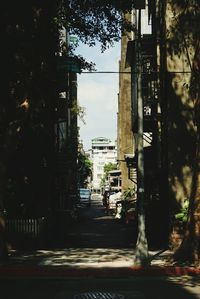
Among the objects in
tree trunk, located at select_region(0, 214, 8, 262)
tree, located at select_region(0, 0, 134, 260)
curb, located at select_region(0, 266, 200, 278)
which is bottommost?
curb, located at select_region(0, 266, 200, 278)

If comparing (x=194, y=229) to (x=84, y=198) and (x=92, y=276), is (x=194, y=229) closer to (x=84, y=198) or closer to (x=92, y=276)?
(x=92, y=276)

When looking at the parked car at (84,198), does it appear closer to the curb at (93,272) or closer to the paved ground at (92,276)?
the paved ground at (92,276)

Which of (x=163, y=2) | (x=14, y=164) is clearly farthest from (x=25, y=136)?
(x=163, y=2)

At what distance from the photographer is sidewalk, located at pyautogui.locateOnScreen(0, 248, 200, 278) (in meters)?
14.0

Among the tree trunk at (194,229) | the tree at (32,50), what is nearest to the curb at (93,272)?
the tree trunk at (194,229)

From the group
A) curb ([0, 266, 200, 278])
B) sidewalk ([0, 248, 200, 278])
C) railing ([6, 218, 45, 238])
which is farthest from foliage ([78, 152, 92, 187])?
curb ([0, 266, 200, 278])

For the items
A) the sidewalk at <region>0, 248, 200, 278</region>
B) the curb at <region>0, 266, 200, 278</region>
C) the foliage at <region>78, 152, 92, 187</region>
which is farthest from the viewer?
the foliage at <region>78, 152, 92, 187</region>

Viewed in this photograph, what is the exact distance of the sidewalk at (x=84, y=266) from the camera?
14.0 meters

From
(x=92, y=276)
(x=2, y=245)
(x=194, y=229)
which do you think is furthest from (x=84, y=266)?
(x=194, y=229)

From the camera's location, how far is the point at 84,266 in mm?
14891

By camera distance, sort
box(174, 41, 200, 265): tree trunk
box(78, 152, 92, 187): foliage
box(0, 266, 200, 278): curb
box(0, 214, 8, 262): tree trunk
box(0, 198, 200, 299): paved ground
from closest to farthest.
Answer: box(0, 198, 200, 299): paved ground < box(0, 266, 200, 278): curb < box(174, 41, 200, 265): tree trunk < box(0, 214, 8, 262): tree trunk < box(78, 152, 92, 187): foliage

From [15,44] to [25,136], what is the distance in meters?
6.09

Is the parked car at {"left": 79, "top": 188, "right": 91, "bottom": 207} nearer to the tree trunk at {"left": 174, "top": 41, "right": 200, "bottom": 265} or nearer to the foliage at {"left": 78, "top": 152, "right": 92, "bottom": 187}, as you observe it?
the foliage at {"left": 78, "top": 152, "right": 92, "bottom": 187}

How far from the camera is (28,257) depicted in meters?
16.9
